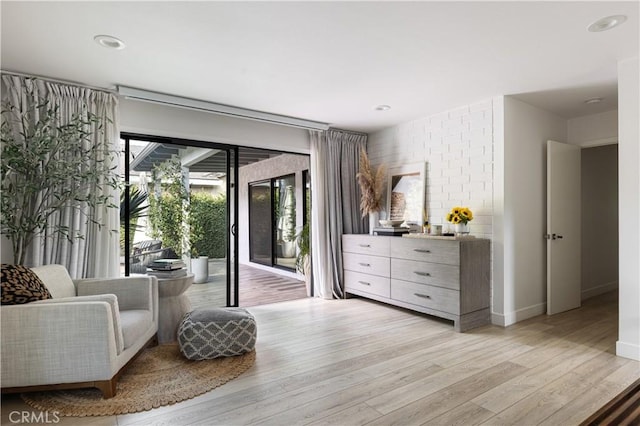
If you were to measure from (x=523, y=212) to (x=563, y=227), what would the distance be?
0.68m

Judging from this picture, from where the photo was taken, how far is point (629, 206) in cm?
277

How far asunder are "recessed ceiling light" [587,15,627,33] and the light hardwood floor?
7.67ft

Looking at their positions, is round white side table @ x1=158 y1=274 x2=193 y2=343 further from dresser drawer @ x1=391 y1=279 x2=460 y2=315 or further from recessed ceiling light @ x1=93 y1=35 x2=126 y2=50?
dresser drawer @ x1=391 y1=279 x2=460 y2=315

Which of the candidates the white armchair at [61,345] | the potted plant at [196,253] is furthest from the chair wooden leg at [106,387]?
the potted plant at [196,253]

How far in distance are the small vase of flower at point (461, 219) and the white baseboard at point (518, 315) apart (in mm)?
933

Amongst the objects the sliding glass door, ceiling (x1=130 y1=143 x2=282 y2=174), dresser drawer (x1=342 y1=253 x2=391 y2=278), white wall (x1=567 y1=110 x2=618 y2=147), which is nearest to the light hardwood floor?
dresser drawer (x1=342 y1=253 x2=391 y2=278)

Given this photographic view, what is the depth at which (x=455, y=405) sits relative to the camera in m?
2.07

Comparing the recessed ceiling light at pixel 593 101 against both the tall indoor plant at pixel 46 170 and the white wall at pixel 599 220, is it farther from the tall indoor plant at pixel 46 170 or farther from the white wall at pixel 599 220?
the tall indoor plant at pixel 46 170

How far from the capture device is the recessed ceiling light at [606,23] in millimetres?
2186

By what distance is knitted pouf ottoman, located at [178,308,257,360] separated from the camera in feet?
8.76

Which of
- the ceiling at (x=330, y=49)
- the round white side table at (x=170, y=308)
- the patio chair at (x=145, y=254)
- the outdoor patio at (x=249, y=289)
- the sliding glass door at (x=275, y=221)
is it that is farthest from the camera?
the sliding glass door at (x=275, y=221)

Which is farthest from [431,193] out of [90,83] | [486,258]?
[90,83]

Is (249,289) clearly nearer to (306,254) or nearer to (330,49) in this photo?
(306,254)

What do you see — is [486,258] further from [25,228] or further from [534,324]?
[25,228]
